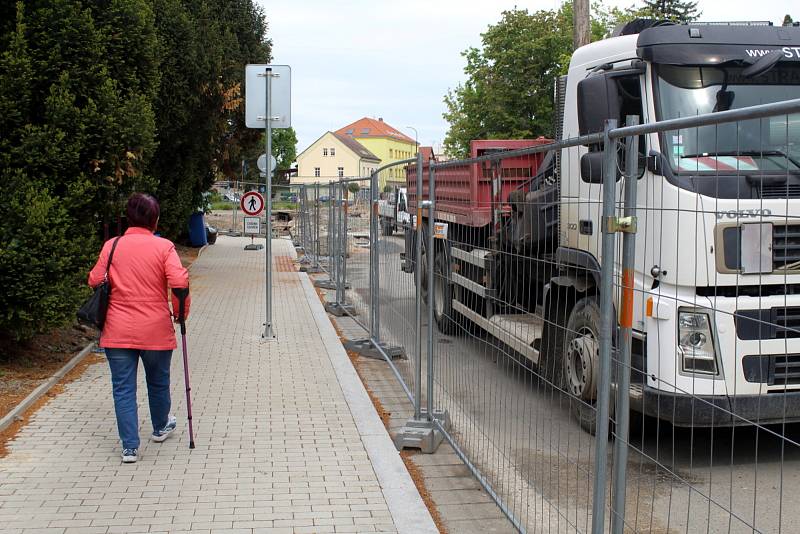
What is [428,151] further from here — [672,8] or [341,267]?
[672,8]

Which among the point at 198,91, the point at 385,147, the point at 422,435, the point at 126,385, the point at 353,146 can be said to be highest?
the point at 385,147

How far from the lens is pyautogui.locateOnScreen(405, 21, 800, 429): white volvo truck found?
296 cm

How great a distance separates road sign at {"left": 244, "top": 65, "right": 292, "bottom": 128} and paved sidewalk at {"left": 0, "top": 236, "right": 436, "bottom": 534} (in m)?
2.96

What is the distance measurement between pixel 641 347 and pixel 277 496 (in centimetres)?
239

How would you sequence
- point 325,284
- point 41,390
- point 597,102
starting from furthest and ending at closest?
point 325,284 → point 41,390 → point 597,102

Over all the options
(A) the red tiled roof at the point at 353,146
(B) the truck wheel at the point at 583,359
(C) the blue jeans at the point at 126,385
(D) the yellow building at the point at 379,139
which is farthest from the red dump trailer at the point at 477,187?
(D) the yellow building at the point at 379,139

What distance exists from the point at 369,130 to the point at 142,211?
484 ft

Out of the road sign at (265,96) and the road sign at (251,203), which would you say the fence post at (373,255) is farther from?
the road sign at (251,203)

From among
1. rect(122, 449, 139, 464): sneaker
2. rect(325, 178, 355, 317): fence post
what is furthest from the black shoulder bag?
rect(325, 178, 355, 317): fence post

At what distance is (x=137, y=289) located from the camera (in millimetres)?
5621

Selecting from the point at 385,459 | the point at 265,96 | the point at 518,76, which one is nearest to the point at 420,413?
the point at 385,459

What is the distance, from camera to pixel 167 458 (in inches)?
228

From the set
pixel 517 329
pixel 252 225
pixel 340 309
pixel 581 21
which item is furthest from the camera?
pixel 252 225

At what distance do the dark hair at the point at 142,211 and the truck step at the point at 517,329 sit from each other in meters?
2.27
